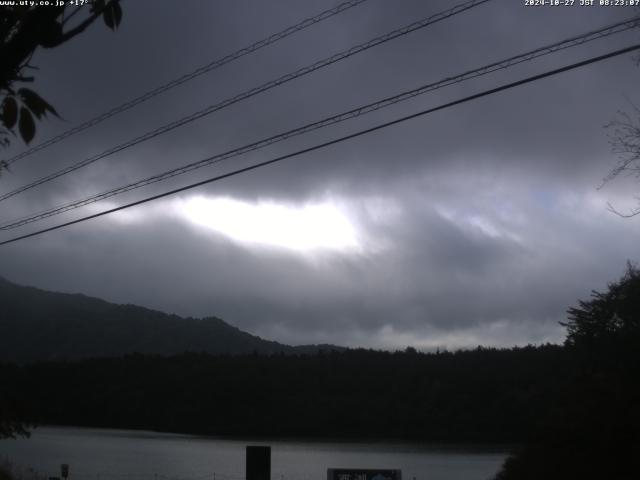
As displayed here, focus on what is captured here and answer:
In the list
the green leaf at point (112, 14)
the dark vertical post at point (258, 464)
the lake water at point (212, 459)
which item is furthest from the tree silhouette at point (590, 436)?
the lake water at point (212, 459)

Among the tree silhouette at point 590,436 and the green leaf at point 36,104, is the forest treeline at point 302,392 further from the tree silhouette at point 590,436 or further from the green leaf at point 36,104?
the green leaf at point 36,104

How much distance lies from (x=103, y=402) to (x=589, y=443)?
112680mm

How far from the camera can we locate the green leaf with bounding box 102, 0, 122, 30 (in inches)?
172

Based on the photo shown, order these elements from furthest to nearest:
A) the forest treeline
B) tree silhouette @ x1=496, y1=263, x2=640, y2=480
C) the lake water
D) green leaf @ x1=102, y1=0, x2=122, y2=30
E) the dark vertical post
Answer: the forest treeline < the lake water < tree silhouette @ x1=496, y1=263, x2=640, y2=480 < the dark vertical post < green leaf @ x1=102, y1=0, x2=122, y2=30

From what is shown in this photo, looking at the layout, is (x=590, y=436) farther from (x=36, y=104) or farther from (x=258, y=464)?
(x=36, y=104)

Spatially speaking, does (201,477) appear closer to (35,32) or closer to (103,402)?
(35,32)

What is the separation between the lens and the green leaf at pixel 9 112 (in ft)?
12.5

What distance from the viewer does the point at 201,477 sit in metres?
53.4

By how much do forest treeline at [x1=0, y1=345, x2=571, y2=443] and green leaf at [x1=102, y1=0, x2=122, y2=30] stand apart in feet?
310

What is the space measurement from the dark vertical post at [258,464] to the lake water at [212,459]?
104 ft

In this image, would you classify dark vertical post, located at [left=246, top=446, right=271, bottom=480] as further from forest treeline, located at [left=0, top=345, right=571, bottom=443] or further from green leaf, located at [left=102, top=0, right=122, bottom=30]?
forest treeline, located at [left=0, top=345, right=571, bottom=443]

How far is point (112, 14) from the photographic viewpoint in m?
4.40

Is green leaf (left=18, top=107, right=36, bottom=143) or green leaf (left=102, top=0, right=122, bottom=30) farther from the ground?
green leaf (left=102, top=0, right=122, bottom=30)

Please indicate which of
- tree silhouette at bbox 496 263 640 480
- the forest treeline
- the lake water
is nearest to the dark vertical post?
tree silhouette at bbox 496 263 640 480
